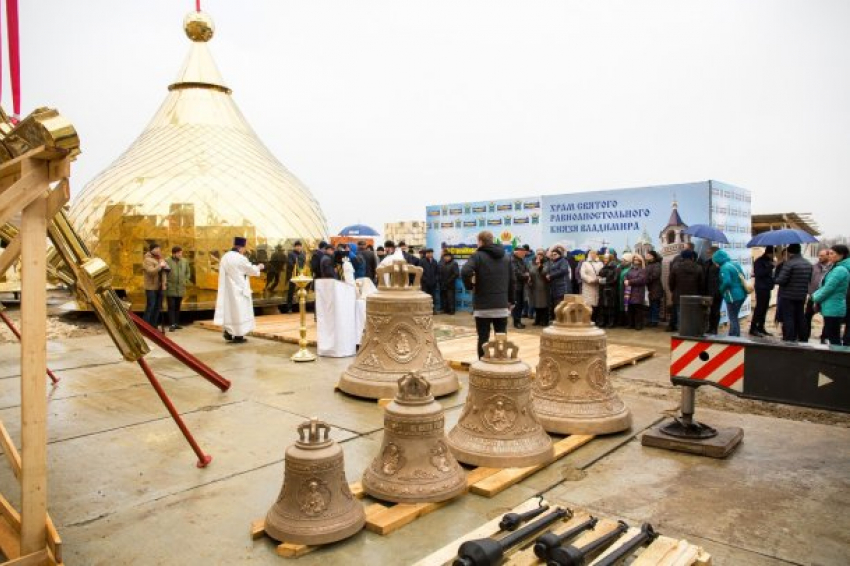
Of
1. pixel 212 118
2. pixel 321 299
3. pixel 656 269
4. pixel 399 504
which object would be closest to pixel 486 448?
pixel 399 504

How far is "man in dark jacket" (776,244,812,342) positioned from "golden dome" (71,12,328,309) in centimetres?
Answer: 1037

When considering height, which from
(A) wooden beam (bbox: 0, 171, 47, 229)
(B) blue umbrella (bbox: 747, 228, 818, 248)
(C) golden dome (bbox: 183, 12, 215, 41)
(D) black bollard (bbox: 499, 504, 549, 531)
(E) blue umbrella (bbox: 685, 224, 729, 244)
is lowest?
(D) black bollard (bbox: 499, 504, 549, 531)

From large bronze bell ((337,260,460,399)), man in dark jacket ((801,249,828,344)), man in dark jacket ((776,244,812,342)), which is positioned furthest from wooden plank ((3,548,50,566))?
man in dark jacket ((801,249,828,344))

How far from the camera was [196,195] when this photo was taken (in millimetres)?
13695

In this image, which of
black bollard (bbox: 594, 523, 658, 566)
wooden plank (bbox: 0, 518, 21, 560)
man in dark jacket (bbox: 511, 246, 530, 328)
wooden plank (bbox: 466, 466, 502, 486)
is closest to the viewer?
black bollard (bbox: 594, 523, 658, 566)

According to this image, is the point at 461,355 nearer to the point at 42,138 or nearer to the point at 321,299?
the point at 321,299

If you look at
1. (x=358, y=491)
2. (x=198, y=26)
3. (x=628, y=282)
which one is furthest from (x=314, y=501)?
(x=198, y=26)

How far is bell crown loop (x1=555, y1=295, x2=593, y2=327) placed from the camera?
18.2 ft

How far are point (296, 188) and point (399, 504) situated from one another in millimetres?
12974

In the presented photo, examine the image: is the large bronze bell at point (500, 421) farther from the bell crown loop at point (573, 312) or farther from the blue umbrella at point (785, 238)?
the blue umbrella at point (785, 238)

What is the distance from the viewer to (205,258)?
13.4 metres

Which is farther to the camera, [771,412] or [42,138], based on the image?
[771,412]

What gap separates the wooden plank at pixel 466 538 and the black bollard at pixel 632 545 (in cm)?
63

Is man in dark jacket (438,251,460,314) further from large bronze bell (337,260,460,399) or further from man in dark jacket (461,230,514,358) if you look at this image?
large bronze bell (337,260,460,399)
